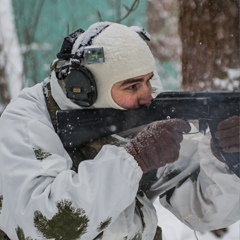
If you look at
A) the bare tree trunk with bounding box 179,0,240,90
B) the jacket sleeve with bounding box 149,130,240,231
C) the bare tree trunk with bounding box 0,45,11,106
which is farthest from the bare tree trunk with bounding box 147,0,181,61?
the jacket sleeve with bounding box 149,130,240,231

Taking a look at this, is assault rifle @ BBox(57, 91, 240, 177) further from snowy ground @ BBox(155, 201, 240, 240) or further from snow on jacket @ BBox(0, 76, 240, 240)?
snowy ground @ BBox(155, 201, 240, 240)

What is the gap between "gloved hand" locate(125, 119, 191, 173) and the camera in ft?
2.57

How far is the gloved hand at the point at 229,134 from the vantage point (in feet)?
2.56

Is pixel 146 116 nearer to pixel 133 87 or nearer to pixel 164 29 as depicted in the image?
pixel 133 87

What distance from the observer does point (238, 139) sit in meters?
0.79

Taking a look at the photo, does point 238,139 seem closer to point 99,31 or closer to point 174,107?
point 174,107

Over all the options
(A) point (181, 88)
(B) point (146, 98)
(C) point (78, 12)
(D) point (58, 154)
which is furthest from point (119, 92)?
(C) point (78, 12)

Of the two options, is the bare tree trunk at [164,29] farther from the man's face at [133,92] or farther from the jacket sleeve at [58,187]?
the jacket sleeve at [58,187]

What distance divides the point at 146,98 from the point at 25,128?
0.24m

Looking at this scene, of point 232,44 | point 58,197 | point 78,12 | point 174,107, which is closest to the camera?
point 58,197

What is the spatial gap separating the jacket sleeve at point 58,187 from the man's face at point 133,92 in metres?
0.11

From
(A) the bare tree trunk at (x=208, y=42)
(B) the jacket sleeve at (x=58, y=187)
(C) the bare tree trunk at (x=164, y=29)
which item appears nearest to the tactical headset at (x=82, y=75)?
(B) the jacket sleeve at (x=58, y=187)

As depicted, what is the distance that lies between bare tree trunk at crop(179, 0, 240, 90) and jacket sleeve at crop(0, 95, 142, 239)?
2.81 feet

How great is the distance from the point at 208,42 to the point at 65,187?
116 centimetres
